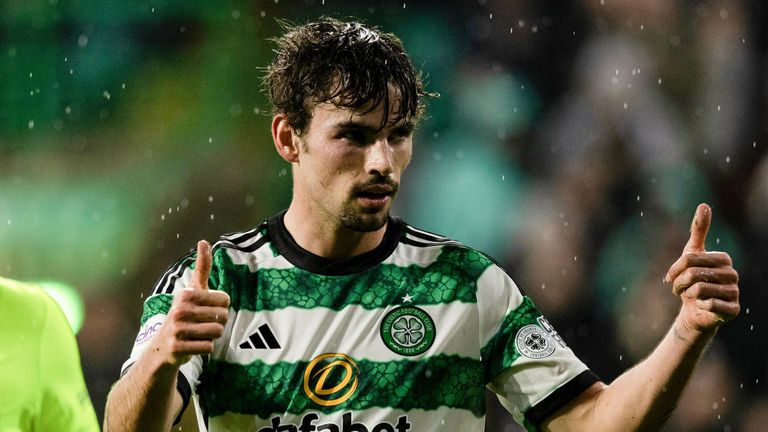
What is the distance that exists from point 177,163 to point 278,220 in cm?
249

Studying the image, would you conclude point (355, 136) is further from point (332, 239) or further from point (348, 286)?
point (348, 286)

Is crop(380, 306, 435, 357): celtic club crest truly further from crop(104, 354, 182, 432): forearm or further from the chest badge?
crop(104, 354, 182, 432): forearm

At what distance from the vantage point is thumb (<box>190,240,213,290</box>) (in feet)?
7.80

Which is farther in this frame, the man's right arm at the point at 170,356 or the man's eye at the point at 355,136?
the man's eye at the point at 355,136

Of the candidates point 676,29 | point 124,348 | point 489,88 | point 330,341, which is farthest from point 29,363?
point 676,29

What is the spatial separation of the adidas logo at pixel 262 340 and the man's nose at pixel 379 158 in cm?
49

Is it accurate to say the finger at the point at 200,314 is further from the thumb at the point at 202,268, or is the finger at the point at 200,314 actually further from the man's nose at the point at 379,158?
the man's nose at the point at 379,158

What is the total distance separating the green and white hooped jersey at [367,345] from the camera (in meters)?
2.77

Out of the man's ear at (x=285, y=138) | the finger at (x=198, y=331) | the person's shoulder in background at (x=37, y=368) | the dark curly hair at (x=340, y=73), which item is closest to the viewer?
the person's shoulder in background at (x=37, y=368)

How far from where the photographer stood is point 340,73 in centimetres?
298

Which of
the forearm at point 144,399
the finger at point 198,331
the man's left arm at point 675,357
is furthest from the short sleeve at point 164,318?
the man's left arm at point 675,357

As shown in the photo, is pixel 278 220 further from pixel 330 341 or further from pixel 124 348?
pixel 124 348

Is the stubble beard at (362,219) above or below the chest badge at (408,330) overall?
above

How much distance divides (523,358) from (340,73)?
2.96 feet
